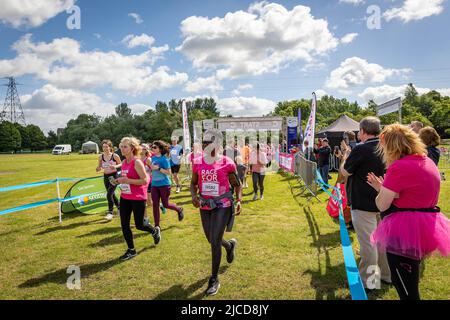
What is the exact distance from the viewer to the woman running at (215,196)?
4117 mm

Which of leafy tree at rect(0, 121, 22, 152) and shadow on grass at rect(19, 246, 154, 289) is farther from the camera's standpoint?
leafy tree at rect(0, 121, 22, 152)

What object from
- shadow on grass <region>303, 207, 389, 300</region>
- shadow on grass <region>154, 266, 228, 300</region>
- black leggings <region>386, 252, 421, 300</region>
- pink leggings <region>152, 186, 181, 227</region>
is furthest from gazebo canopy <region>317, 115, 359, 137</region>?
black leggings <region>386, 252, 421, 300</region>

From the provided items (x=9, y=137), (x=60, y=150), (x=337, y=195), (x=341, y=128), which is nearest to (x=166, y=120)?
(x=60, y=150)

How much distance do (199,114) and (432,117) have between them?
2246 inches

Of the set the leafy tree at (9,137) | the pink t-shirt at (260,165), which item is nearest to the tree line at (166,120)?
the leafy tree at (9,137)

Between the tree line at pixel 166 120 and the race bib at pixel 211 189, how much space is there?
7044 cm

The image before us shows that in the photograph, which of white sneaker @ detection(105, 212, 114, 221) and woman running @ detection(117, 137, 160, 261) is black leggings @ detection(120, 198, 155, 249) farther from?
white sneaker @ detection(105, 212, 114, 221)

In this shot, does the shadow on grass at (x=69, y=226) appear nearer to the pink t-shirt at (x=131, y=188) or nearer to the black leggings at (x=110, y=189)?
the black leggings at (x=110, y=189)

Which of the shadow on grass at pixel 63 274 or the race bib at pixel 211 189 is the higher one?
the race bib at pixel 211 189

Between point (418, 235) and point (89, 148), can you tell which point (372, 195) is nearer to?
point (418, 235)

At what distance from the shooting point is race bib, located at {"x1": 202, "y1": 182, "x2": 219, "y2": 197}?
13.6 ft

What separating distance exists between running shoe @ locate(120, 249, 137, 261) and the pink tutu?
4388 mm
